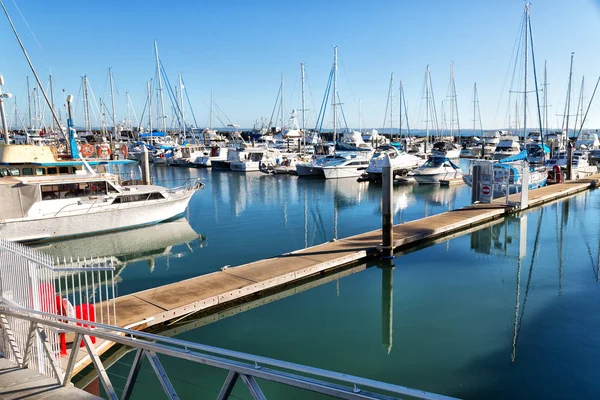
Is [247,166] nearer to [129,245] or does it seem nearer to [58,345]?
[129,245]

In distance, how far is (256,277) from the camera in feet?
44.4

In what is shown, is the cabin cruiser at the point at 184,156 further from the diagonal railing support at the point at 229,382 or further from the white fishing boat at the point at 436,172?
the diagonal railing support at the point at 229,382

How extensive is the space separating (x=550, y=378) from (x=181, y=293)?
8512 millimetres

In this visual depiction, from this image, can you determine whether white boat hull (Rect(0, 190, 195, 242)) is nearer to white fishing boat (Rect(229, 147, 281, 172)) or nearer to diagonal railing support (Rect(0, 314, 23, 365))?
diagonal railing support (Rect(0, 314, 23, 365))

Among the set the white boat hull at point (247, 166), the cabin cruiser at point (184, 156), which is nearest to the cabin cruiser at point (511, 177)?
the white boat hull at point (247, 166)

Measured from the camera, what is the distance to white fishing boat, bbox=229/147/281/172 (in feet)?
178

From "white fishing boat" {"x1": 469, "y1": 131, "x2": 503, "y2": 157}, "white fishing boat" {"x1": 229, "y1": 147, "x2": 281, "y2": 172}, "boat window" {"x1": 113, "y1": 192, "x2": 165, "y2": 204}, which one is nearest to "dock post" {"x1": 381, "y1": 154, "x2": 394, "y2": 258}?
"boat window" {"x1": 113, "y1": 192, "x2": 165, "y2": 204}

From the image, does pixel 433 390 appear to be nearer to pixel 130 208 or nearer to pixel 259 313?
pixel 259 313

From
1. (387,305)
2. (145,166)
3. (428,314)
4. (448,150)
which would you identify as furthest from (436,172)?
(448,150)

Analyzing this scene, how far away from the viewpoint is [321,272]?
49.7ft

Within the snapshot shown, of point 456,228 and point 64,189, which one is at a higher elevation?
point 64,189

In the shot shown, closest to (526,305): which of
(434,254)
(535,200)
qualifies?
(434,254)

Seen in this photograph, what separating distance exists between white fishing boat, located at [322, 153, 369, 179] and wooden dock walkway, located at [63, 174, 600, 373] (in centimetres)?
2464

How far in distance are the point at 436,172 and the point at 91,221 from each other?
95.5 feet
